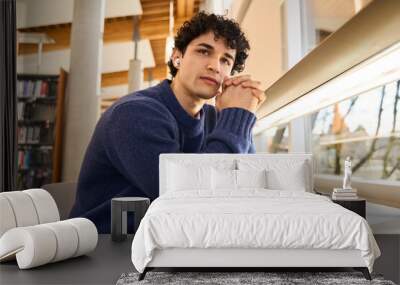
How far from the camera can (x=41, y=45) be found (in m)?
5.71

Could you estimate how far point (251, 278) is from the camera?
208cm

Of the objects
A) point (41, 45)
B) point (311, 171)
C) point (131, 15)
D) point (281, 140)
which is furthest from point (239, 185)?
point (41, 45)

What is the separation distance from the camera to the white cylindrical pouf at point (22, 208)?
2.34 metres

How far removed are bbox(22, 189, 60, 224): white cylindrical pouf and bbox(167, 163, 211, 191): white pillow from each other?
80 cm

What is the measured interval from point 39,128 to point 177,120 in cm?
344

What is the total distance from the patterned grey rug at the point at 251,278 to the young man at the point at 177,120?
67cm

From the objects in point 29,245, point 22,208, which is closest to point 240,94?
point 22,208

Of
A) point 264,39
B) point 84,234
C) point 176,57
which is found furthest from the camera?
point 264,39

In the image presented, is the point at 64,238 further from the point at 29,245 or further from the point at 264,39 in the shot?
the point at 264,39

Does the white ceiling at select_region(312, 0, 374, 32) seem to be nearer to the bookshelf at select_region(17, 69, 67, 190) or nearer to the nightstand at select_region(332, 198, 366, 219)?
the nightstand at select_region(332, 198, 366, 219)

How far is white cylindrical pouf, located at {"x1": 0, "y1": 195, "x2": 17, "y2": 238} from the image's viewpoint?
89.4 inches

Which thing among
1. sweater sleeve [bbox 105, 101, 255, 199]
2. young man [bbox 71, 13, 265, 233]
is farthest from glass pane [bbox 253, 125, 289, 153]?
sweater sleeve [bbox 105, 101, 255, 199]

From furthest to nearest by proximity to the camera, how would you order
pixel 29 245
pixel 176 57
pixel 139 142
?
pixel 176 57 → pixel 139 142 → pixel 29 245

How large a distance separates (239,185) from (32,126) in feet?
12.4
